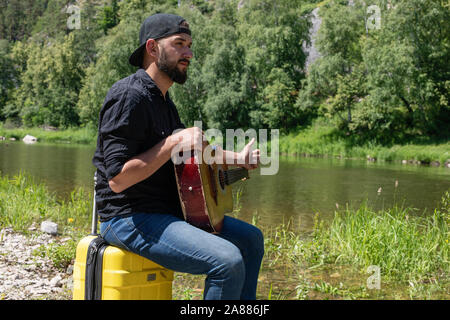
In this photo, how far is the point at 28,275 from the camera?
156 inches

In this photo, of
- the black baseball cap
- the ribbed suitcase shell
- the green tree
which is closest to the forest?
the green tree

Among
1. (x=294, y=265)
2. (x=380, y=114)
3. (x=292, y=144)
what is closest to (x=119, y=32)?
(x=292, y=144)

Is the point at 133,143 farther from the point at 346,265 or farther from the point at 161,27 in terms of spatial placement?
the point at 346,265

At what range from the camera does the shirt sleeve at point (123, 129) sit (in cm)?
223

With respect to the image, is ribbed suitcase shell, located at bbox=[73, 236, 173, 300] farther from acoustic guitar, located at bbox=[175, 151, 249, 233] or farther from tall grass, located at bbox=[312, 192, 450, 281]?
tall grass, located at bbox=[312, 192, 450, 281]

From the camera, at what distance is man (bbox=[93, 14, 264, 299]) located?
2203 millimetres

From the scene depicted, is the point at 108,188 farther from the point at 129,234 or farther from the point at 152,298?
the point at 152,298

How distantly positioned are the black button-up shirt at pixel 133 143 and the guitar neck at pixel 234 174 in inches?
20.2

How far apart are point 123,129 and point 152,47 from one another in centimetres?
57

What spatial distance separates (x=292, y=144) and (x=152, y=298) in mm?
29265

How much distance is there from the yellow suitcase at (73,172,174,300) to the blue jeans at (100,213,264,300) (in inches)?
2.8

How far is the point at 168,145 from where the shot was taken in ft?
7.40
